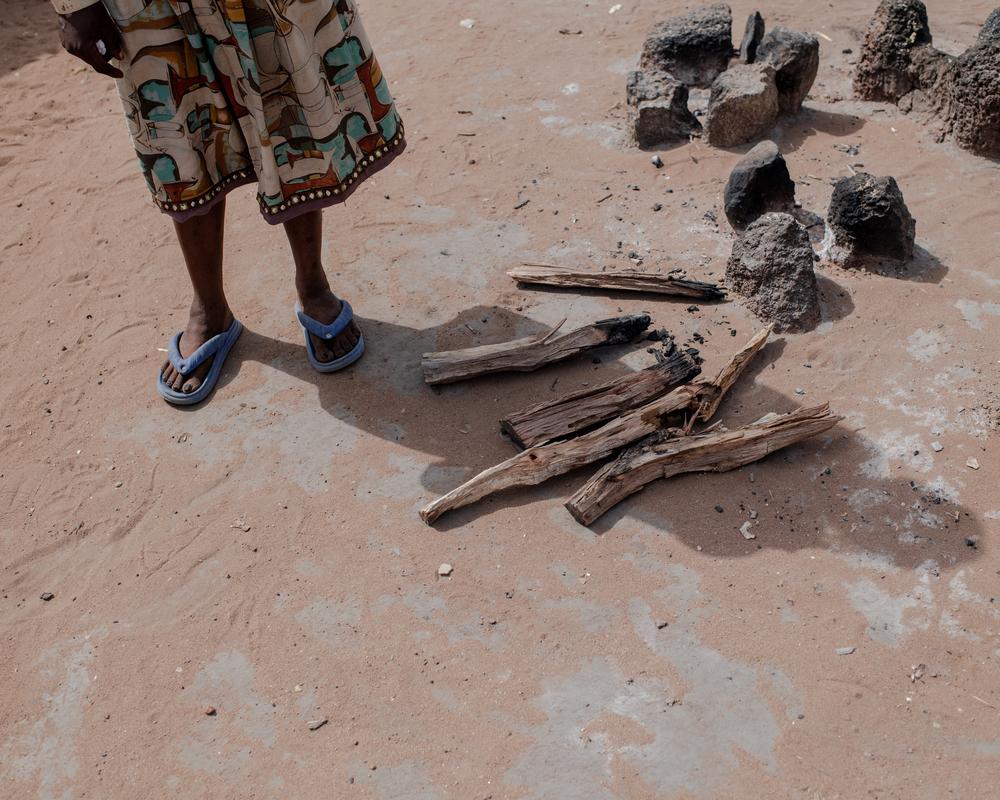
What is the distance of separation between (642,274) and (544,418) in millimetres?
1019

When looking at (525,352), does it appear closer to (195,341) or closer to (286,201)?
(286,201)

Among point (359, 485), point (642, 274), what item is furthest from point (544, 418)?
point (642, 274)

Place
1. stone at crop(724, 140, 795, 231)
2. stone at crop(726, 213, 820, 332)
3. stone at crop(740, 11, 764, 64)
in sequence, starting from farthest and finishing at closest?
stone at crop(740, 11, 764, 64)
stone at crop(724, 140, 795, 231)
stone at crop(726, 213, 820, 332)

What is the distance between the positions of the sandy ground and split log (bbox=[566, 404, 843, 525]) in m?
0.07

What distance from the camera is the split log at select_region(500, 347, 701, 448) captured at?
329cm

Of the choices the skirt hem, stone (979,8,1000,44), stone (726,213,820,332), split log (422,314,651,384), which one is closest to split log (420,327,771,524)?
split log (422,314,651,384)

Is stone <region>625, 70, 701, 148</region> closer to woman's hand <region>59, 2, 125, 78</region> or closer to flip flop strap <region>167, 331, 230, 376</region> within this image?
flip flop strap <region>167, 331, 230, 376</region>

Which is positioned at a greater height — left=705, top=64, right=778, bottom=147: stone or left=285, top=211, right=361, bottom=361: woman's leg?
left=285, top=211, right=361, bottom=361: woman's leg

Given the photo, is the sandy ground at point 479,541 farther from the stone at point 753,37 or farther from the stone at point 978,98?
the stone at point 753,37

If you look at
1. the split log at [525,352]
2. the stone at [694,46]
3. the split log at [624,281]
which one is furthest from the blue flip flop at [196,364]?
the stone at [694,46]

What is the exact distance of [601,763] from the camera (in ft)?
7.96

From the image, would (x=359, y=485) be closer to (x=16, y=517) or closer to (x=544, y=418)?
(x=544, y=418)

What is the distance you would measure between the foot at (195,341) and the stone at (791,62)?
3.45 m

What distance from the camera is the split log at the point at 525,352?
11.8ft
